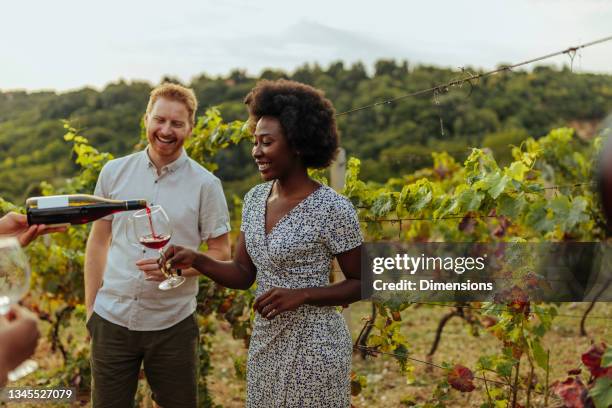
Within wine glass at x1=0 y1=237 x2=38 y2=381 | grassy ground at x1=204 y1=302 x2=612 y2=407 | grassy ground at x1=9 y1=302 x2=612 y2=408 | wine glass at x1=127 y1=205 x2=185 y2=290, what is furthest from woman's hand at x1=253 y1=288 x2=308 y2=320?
grassy ground at x1=204 y1=302 x2=612 y2=407

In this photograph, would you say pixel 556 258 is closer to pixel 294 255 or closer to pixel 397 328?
pixel 397 328

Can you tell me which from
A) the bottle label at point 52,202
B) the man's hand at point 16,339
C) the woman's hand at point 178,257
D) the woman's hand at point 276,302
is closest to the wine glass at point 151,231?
the woman's hand at point 178,257

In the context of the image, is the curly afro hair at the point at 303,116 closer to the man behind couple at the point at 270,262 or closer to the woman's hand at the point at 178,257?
the man behind couple at the point at 270,262

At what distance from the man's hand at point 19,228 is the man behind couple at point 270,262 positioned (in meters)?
0.40

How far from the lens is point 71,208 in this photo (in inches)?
99.8

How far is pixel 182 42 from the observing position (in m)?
18.6

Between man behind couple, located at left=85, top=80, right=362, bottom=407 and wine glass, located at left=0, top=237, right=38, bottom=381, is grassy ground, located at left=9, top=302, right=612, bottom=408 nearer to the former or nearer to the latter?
man behind couple, located at left=85, top=80, right=362, bottom=407

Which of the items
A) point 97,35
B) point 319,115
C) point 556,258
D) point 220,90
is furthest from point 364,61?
point 319,115

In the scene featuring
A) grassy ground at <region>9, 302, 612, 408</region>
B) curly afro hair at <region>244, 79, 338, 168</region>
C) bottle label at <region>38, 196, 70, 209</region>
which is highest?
curly afro hair at <region>244, 79, 338, 168</region>

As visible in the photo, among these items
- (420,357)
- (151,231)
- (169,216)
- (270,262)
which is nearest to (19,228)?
(151,231)

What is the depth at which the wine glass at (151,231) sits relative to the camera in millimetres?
2465

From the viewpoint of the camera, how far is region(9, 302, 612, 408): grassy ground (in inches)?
198

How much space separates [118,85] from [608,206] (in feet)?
62.1

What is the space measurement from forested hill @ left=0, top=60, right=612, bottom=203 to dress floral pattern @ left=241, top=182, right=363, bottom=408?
10708mm
